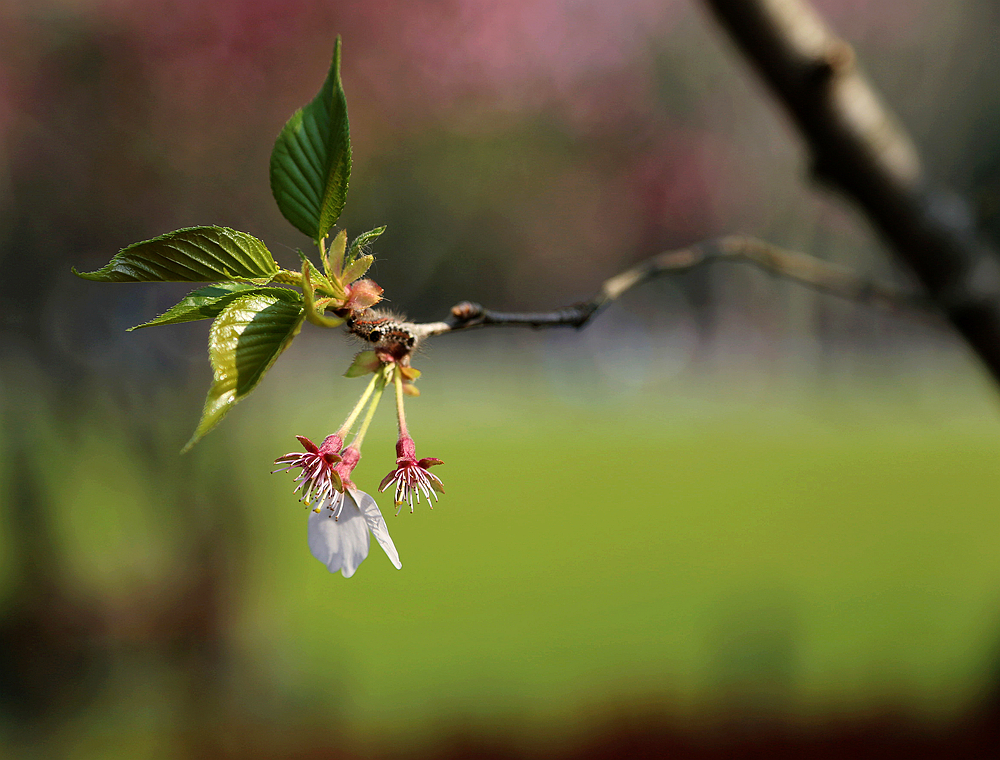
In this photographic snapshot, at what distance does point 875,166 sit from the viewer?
105 centimetres

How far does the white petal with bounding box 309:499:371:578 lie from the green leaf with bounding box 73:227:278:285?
0.19 metres

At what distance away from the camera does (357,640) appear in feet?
14.6

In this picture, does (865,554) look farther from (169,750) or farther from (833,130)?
(833,130)

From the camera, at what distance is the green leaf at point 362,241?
517mm

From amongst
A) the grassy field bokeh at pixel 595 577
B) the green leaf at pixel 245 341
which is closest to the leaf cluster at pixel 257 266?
the green leaf at pixel 245 341

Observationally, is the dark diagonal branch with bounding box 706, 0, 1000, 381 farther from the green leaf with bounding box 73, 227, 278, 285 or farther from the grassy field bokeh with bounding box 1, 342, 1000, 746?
the grassy field bokeh with bounding box 1, 342, 1000, 746

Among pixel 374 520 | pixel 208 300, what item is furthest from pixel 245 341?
pixel 374 520

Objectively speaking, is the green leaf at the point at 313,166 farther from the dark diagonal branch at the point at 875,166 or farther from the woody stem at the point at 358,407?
the dark diagonal branch at the point at 875,166

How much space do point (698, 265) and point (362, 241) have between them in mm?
589

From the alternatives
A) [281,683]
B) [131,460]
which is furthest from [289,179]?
[281,683]

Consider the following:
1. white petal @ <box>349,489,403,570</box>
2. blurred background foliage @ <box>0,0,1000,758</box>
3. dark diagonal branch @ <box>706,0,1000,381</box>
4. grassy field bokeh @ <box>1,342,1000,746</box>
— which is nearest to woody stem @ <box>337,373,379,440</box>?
white petal @ <box>349,489,403,570</box>

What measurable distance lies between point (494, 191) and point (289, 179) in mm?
11900

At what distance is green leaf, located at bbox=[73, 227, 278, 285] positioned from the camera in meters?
0.47

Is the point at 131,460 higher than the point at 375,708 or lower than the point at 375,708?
higher
